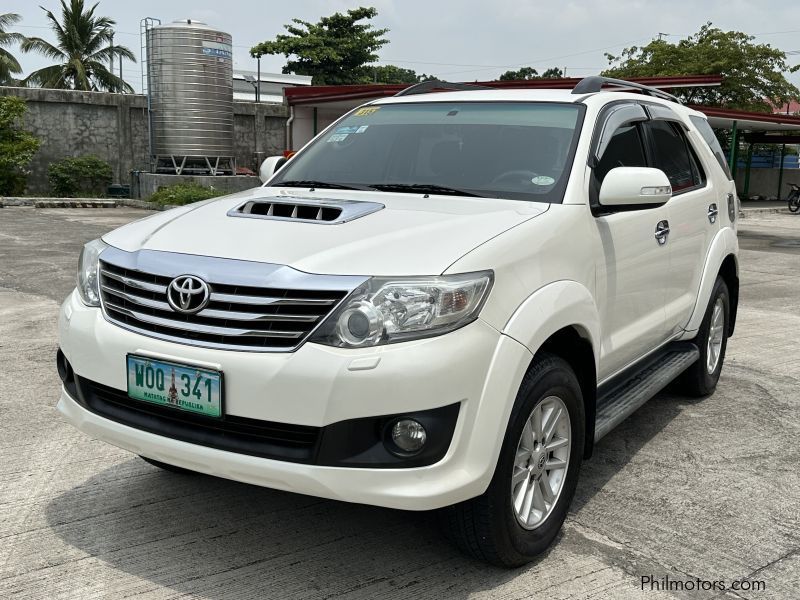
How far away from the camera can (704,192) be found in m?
5.00

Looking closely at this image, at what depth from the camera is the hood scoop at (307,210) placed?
10.5 feet

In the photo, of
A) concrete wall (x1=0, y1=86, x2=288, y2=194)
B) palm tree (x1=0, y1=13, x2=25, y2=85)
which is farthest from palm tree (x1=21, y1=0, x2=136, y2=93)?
concrete wall (x1=0, y1=86, x2=288, y2=194)

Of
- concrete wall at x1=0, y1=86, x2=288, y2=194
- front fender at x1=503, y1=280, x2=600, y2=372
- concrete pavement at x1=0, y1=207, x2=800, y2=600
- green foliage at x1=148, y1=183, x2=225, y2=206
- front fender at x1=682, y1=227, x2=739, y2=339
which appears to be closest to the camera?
front fender at x1=503, y1=280, x2=600, y2=372

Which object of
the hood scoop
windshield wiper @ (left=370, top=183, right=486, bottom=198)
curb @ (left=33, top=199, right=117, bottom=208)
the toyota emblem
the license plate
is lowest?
curb @ (left=33, top=199, right=117, bottom=208)

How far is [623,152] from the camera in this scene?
4.14 metres

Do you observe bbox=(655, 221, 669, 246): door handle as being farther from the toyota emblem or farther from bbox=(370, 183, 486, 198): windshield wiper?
the toyota emblem

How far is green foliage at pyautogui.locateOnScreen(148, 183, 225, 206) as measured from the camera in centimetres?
1948

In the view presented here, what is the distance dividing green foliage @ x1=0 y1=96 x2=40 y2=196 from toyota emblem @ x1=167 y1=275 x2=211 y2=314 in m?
21.5

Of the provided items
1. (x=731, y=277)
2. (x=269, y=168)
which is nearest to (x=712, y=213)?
(x=731, y=277)

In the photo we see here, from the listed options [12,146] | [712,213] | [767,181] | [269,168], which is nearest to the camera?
[269,168]

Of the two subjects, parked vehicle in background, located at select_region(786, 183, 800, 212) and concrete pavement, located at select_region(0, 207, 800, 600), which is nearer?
concrete pavement, located at select_region(0, 207, 800, 600)

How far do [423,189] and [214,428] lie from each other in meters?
1.51

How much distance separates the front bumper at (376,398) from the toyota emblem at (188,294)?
131mm

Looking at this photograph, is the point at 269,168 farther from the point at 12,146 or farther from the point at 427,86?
the point at 12,146
